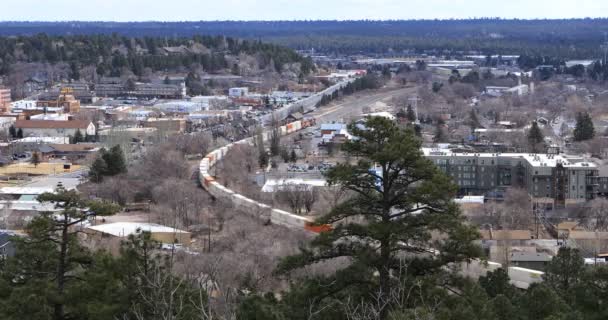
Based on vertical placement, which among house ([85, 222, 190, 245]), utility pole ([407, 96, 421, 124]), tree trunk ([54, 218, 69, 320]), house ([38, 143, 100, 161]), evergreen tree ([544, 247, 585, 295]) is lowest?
utility pole ([407, 96, 421, 124])

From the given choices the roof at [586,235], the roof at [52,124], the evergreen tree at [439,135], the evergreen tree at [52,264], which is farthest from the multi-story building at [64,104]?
the evergreen tree at [52,264]

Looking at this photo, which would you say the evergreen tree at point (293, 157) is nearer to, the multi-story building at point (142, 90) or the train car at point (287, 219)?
the train car at point (287, 219)

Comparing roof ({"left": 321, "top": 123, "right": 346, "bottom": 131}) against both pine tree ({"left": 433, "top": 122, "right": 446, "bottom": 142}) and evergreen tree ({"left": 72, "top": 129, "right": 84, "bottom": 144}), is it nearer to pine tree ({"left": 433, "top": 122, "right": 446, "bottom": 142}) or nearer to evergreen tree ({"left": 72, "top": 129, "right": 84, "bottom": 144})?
pine tree ({"left": 433, "top": 122, "right": 446, "bottom": 142})

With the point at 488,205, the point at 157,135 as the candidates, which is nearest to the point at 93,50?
the point at 157,135

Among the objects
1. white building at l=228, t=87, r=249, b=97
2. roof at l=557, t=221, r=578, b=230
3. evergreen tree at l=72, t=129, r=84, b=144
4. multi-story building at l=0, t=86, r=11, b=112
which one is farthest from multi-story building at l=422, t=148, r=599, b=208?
white building at l=228, t=87, r=249, b=97

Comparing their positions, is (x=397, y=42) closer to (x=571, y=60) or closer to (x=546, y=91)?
(x=571, y=60)
